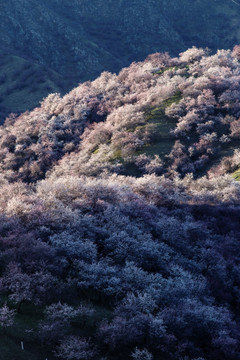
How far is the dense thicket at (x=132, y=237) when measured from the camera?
20000mm

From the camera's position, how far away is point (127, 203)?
109 ft

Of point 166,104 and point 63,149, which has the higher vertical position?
point 166,104

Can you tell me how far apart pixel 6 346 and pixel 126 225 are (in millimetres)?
13942

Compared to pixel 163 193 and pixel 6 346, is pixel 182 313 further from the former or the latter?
pixel 163 193

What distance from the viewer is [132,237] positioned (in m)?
28.4

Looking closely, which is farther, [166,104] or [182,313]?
[166,104]

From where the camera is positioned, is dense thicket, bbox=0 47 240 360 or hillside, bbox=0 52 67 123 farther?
hillside, bbox=0 52 67 123

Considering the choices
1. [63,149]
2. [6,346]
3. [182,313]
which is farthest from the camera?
[63,149]

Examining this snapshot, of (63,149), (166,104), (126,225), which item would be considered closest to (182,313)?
(126,225)

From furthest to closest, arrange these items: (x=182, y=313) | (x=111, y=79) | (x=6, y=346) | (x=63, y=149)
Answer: (x=111, y=79) < (x=63, y=149) < (x=182, y=313) < (x=6, y=346)

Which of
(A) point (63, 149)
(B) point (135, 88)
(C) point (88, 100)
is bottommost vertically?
(A) point (63, 149)

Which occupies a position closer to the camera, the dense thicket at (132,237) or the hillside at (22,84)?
the dense thicket at (132,237)

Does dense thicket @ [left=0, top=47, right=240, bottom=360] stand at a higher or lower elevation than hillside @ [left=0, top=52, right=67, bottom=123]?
higher

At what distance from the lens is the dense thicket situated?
65.6ft
